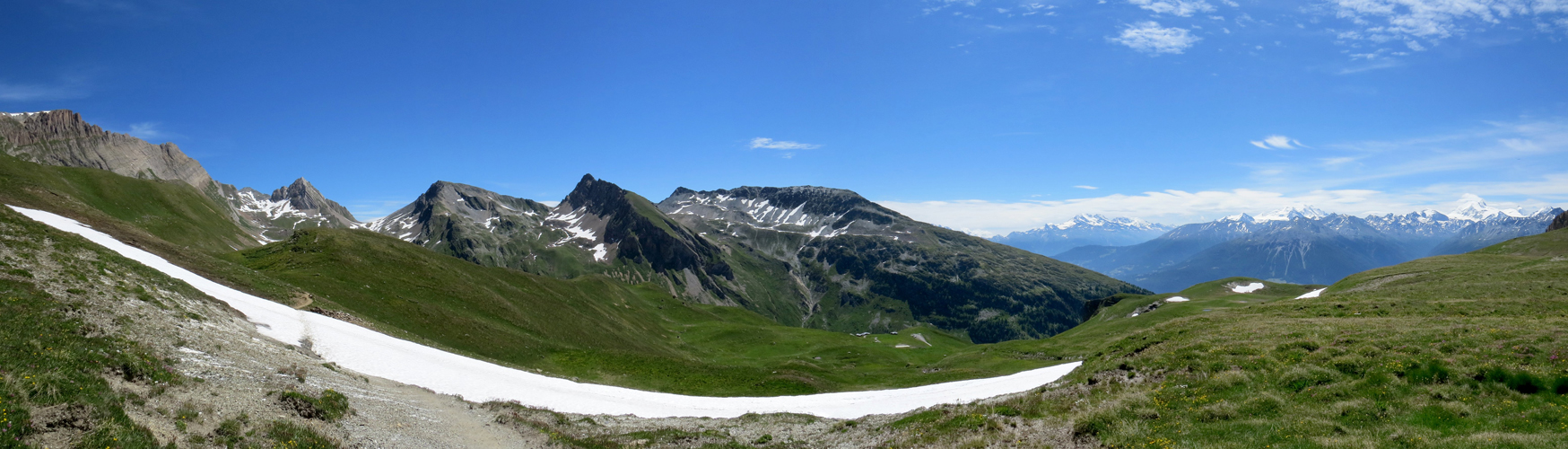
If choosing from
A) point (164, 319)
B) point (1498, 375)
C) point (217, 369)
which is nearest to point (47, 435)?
point (217, 369)

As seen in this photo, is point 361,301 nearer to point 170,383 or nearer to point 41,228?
point 41,228

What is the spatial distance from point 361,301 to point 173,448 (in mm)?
42338

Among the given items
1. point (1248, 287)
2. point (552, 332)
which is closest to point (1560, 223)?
point (1248, 287)

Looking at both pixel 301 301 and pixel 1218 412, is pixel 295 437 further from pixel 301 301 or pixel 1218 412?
pixel 301 301

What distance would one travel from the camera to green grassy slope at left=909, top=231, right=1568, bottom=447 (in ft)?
51.9

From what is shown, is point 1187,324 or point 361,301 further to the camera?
point 361,301

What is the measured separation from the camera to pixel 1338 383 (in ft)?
65.5

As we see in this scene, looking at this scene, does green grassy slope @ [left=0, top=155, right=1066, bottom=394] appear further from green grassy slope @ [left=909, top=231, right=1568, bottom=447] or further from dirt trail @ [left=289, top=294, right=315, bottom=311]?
green grassy slope @ [left=909, top=231, right=1568, bottom=447]

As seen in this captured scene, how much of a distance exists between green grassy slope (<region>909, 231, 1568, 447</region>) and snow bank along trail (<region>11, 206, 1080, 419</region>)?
1255 centimetres

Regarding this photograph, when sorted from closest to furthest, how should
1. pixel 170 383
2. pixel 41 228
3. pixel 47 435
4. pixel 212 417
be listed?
pixel 47 435
pixel 212 417
pixel 170 383
pixel 41 228

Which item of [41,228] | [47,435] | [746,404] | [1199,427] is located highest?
[41,228]

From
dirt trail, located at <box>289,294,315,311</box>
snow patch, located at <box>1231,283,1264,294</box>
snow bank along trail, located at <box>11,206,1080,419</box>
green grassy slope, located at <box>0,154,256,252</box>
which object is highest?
green grassy slope, located at <box>0,154,256,252</box>

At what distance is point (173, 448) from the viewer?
13.3m

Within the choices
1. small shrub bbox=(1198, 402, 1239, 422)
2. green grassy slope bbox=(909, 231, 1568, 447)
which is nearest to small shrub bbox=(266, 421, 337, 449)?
green grassy slope bbox=(909, 231, 1568, 447)
